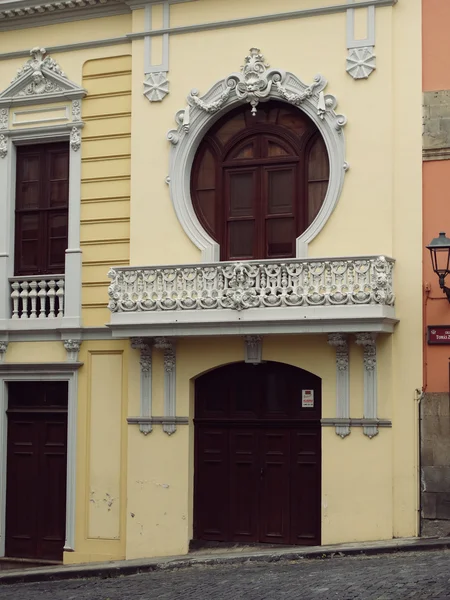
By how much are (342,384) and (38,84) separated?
7.11 meters

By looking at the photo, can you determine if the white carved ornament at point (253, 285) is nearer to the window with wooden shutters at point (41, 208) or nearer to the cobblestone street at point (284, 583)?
the window with wooden shutters at point (41, 208)

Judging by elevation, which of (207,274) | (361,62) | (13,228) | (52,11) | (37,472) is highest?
(52,11)

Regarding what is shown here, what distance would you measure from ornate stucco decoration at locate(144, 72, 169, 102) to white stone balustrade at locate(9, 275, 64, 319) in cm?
321

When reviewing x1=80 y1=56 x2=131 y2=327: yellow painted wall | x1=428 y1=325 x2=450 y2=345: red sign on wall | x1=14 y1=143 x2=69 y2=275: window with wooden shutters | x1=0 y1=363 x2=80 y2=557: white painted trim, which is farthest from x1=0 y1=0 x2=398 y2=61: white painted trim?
x1=0 y1=363 x2=80 y2=557: white painted trim

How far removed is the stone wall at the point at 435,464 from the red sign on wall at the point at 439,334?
0.75 metres

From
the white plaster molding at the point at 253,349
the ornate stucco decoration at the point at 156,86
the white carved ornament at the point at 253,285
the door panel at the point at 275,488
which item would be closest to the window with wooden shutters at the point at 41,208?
the ornate stucco decoration at the point at 156,86

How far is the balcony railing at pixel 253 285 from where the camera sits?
15.7 meters

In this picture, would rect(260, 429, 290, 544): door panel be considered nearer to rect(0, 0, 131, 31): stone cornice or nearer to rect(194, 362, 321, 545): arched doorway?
rect(194, 362, 321, 545): arched doorway

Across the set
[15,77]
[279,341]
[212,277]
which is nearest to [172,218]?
[212,277]

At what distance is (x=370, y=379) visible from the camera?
1612 centimetres

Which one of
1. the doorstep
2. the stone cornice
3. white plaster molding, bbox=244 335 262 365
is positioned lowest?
the doorstep

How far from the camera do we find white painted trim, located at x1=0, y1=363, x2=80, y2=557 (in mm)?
17906

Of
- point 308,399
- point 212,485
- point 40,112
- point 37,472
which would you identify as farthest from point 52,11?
point 212,485

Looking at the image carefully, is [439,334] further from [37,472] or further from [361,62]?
[37,472]
